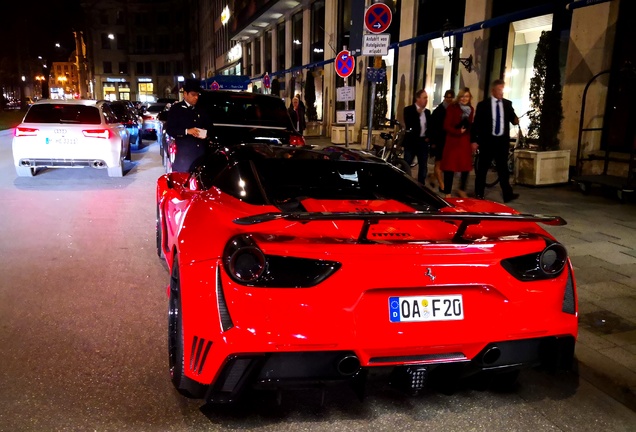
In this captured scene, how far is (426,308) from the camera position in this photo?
2.55 meters

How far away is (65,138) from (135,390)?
8783 millimetres

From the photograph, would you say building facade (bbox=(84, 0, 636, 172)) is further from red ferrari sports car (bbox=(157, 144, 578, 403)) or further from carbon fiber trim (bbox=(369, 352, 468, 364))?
carbon fiber trim (bbox=(369, 352, 468, 364))

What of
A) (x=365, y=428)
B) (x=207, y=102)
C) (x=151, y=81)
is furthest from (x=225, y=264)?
(x=151, y=81)

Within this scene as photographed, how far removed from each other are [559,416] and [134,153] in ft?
55.9

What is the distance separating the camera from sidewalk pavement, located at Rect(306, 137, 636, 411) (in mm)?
3557

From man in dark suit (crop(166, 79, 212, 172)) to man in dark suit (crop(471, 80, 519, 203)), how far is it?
4.34 metres

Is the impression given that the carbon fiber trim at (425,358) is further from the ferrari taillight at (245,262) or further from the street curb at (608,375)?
the street curb at (608,375)

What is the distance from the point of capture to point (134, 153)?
18016 mm

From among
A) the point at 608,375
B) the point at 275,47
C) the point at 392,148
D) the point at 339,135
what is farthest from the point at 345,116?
the point at 275,47

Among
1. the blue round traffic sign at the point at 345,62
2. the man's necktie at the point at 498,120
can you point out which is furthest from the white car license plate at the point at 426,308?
the blue round traffic sign at the point at 345,62

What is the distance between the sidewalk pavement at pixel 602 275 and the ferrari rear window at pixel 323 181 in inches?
60.2

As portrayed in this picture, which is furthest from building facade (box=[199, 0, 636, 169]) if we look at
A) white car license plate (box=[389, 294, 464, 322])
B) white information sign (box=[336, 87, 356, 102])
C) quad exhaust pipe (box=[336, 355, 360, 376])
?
quad exhaust pipe (box=[336, 355, 360, 376])

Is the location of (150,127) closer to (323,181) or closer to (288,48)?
(288,48)

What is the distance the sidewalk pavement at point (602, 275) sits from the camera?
3.56 m
